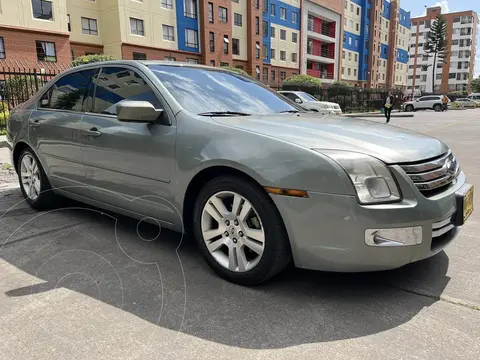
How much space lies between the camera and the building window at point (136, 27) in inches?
1282

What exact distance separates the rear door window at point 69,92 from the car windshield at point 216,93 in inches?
35.0

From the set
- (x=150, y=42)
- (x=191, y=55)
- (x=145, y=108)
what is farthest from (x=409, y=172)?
(x=191, y=55)

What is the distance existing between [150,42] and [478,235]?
33.9 m

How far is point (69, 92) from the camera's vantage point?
4125 millimetres

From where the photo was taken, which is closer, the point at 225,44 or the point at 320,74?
the point at 225,44

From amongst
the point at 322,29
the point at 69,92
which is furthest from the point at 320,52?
the point at 69,92

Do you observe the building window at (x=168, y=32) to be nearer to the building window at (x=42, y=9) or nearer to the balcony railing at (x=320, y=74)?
the building window at (x=42, y=9)

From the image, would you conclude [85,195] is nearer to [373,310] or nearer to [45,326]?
[45,326]

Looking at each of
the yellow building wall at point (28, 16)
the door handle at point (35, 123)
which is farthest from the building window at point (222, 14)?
the door handle at point (35, 123)

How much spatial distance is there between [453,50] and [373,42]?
48.6 metres

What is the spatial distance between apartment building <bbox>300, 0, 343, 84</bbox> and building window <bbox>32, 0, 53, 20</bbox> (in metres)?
32.5

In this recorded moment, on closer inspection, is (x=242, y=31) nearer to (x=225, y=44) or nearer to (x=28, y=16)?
(x=225, y=44)

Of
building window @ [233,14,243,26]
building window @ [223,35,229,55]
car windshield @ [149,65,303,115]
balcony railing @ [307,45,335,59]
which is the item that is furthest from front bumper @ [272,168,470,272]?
balcony railing @ [307,45,335,59]

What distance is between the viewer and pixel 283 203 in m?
2.42
